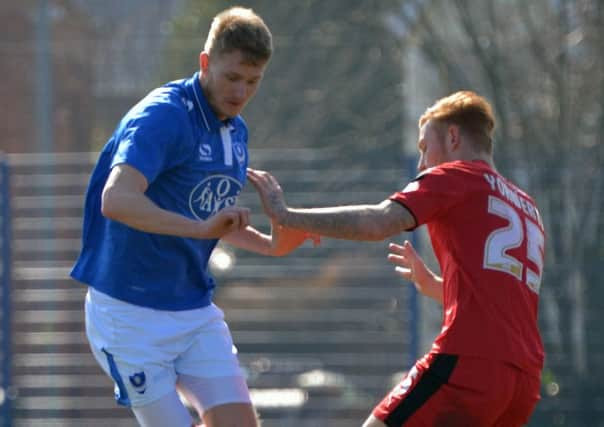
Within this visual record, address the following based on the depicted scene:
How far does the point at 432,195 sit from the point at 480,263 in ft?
0.99

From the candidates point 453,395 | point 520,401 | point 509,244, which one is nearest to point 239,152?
point 509,244

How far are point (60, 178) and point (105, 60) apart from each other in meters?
6.53

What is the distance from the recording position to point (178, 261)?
→ 4207mm

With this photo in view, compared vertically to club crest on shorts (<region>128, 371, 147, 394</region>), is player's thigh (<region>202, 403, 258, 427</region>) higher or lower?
lower

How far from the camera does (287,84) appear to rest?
14.1 m

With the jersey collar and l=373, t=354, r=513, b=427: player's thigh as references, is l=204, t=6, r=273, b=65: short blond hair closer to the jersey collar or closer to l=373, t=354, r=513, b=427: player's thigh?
the jersey collar

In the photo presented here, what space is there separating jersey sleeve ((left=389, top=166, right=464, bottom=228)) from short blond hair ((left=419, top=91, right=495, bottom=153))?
0.95 ft

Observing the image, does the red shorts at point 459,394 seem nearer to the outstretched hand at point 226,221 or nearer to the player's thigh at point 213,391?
the player's thigh at point 213,391

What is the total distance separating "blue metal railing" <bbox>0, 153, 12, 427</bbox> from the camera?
26.2 feet

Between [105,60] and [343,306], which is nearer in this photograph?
[343,306]

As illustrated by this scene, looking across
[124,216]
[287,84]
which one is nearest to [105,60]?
[287,84]

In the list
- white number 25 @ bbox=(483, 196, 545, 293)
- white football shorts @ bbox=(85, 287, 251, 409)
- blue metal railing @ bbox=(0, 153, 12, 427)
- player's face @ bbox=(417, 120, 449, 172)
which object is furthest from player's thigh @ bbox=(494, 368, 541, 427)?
blue metal railing @ bbox=(0, 153, 12, 427)

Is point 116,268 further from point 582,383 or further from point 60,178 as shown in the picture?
point 582,383

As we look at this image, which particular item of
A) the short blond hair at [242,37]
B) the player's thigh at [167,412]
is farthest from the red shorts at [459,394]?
the short blond hair at [242,37]
